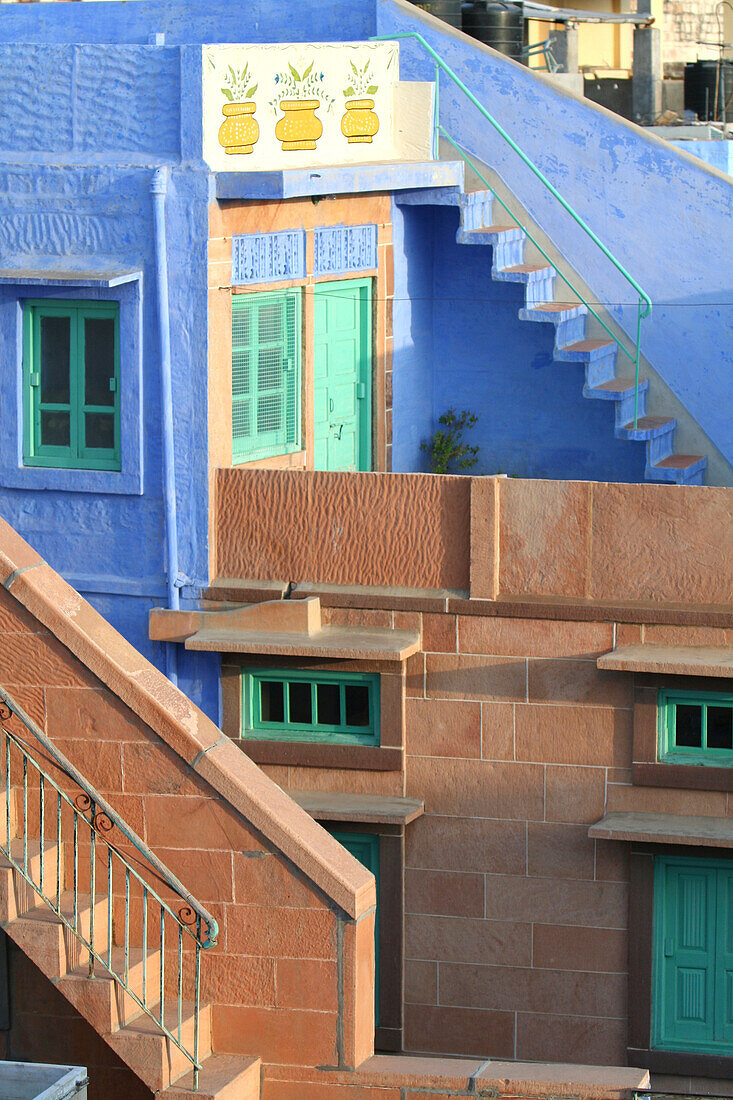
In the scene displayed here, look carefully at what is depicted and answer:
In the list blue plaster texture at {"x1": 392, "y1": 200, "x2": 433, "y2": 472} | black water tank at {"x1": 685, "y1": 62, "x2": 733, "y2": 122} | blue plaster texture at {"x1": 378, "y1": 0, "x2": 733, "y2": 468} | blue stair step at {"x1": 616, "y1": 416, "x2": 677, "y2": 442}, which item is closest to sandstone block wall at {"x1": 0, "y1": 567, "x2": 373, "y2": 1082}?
blue stair step at {"x1": 616, "y1": 416, "x2": 677, "y2": 442}

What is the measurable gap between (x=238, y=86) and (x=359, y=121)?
1784mm

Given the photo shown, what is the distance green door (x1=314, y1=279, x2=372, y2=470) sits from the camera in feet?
48.3

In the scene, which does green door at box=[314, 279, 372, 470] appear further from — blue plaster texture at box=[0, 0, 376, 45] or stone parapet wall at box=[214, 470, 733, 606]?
blue plaster texture at box=[0, 0, 376, 45]

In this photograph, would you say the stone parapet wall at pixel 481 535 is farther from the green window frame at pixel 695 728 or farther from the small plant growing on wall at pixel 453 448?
the small plant growing on wall at pixel 453 448

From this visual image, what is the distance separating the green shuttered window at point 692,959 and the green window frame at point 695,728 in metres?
0.78

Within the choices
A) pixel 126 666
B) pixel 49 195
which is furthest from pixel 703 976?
pixel 49 195

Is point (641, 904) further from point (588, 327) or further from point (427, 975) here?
point (588, 327)

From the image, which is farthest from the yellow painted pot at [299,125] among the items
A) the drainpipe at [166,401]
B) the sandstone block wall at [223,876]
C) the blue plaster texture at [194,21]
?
the sandstone block wall at [223,876]

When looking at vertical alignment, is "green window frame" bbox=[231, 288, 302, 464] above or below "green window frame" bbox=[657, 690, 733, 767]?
above

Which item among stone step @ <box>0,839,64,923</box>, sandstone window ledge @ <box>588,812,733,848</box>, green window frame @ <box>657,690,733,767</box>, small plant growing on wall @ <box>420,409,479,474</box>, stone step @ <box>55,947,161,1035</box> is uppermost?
small plant growing on wall @ <box>420,409,479,474</box>

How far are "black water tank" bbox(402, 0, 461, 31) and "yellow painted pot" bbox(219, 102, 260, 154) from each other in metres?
7.85

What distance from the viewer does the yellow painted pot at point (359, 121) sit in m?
14.6

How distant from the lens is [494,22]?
2078 cm

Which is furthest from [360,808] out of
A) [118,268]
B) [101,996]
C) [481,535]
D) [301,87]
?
[301,87]
